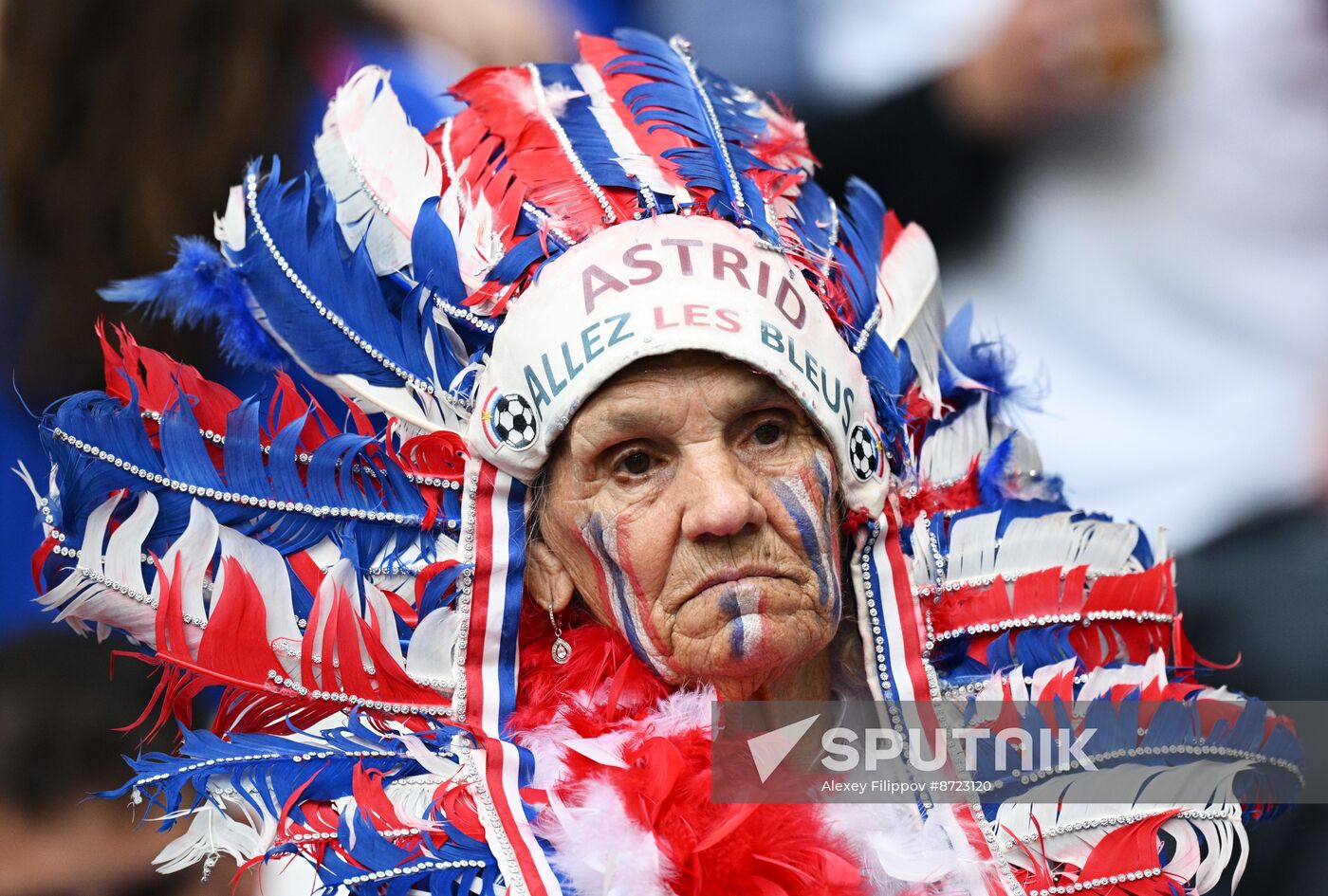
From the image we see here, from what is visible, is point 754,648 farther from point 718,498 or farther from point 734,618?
point 718,498

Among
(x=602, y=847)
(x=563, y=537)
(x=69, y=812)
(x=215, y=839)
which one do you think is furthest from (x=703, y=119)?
(x=69, y=812)

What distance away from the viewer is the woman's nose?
1.93 meters

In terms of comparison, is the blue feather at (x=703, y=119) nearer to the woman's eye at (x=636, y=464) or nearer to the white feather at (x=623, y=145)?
the white feather at (x=623, y=145)

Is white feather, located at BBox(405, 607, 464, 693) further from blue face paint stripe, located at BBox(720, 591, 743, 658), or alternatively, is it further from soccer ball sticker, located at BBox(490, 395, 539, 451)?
blue face paint stripe, located at BBox(720, 591, 743, 658)

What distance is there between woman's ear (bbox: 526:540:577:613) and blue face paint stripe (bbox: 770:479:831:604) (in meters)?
0.33

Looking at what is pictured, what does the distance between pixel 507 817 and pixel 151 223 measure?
166 centimetres

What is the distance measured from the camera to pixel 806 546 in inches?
79.2

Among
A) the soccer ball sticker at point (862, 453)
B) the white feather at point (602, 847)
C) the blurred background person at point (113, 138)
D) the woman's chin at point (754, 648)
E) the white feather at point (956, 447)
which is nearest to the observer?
the white feather at point (602, 847)

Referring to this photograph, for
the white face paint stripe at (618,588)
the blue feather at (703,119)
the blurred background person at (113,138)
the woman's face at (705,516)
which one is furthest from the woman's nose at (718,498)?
the blurred background person at (113,138)

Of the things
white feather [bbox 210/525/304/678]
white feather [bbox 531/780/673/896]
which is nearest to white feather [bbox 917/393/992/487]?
white feather [bbox 531/780/673/896]

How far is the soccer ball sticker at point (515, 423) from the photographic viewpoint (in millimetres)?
2014

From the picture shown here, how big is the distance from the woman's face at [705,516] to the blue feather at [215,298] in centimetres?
50

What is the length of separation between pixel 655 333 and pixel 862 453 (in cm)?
34

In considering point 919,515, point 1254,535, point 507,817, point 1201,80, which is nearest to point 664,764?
point 507,817
